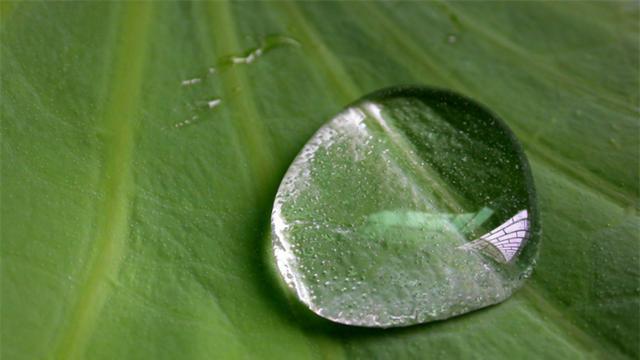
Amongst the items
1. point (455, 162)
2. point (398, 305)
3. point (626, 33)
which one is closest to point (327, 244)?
point (398, 305)

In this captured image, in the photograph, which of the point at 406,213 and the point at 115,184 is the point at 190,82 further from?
the point at 406,213

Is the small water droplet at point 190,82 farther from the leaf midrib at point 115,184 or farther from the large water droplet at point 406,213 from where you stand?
the large water droplet at point 406,213

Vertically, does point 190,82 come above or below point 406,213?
above

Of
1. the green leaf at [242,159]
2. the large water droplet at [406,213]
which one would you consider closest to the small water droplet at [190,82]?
the green leaf at [242,159]

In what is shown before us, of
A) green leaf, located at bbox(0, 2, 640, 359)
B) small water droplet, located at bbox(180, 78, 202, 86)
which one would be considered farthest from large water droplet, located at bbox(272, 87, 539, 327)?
small water droplet, located at bbox(180, 78, 202, 86)

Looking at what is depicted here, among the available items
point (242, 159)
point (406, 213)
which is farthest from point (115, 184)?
point (406, 213)

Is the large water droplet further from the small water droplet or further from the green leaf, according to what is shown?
the small water droplet
